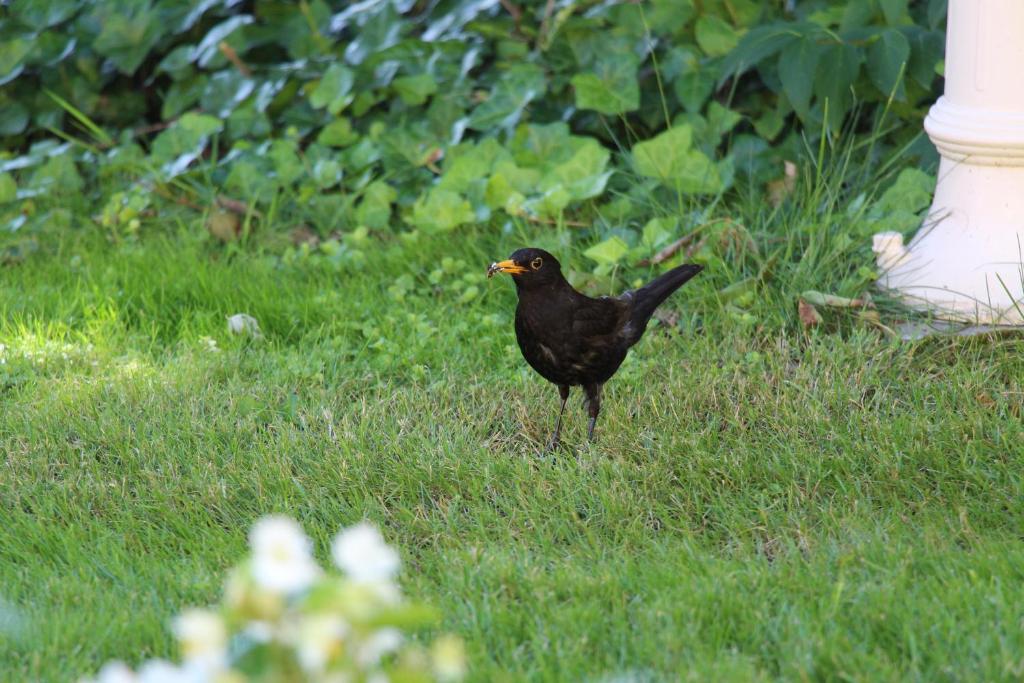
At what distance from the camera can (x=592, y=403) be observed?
3.60m

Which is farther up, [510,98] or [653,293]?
[653,293]

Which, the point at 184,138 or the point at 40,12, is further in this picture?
the point at 40,12

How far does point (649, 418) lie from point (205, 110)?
302 centimetres

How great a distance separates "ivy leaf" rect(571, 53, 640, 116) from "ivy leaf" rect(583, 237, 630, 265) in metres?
0.84

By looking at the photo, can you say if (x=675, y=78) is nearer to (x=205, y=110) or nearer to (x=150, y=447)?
(x=205, y=110)

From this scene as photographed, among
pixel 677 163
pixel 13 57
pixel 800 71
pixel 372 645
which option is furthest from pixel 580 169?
pixel 372 645

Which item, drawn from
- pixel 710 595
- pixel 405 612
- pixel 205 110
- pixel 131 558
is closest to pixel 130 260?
pixel 205 110

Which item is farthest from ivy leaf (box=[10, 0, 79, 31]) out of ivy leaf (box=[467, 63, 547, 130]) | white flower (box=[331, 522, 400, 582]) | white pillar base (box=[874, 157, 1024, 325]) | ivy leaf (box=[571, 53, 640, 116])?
white flower (box=[331, 522, 400, 582])

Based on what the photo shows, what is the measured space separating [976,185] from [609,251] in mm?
1225

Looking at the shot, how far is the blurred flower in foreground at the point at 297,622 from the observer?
1499 mm

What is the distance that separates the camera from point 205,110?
575 centimetres

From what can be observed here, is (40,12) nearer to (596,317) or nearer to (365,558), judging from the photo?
(596,317)

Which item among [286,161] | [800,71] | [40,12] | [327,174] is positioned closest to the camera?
[800,71]

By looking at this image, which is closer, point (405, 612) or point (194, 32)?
point (405, 612)
